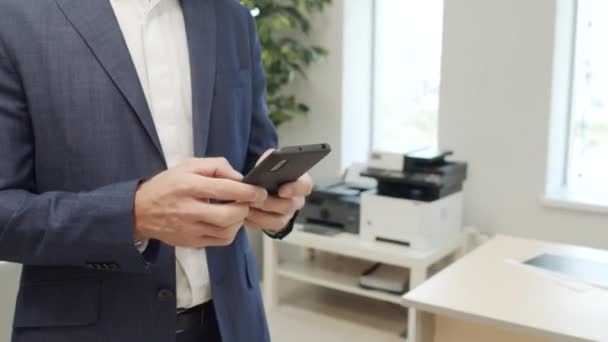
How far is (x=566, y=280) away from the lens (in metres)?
1.90

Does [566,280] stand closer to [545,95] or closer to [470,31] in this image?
[545,95]

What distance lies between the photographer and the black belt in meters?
1.01

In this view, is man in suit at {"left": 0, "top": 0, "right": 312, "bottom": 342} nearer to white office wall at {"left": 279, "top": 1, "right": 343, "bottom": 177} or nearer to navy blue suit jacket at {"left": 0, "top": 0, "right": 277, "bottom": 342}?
navy blue suit jacket at {"left": 0, "top": 0, "right": 277, "bottom": 342}

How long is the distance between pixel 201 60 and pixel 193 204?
1.05ft

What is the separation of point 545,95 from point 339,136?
3.86 ft

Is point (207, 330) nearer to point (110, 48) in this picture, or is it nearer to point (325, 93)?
point (110, 48)

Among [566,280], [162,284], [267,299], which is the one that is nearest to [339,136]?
[267,299]

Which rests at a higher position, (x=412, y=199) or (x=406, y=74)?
(x=406, y=74)

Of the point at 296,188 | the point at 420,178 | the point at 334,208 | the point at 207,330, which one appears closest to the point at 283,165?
the point at 296,188

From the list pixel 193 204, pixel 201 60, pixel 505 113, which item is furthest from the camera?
pixel 505 113

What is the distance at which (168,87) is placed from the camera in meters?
1.02

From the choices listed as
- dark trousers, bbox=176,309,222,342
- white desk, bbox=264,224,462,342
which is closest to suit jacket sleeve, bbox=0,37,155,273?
dark trousers, bbox=176,309,222,342

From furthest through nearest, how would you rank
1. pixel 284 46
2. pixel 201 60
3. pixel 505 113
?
pixel 284 46, pixel 505 113, pixel 201 60

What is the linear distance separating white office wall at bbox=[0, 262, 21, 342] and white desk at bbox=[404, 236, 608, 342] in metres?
1.20
